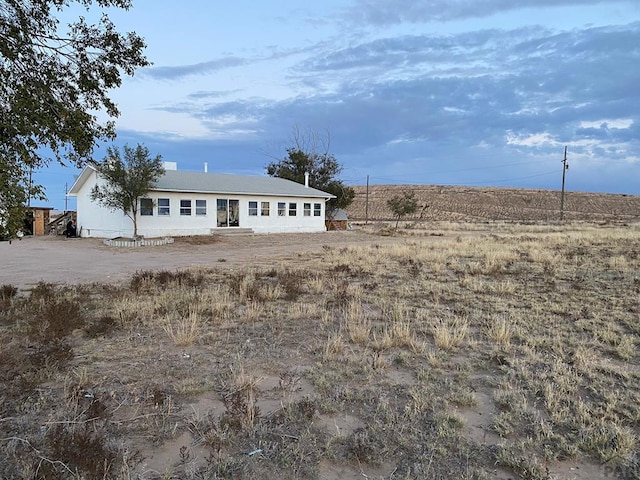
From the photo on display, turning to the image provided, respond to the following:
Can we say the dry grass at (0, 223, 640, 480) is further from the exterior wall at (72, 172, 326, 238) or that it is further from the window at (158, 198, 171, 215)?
the window at (158, 198, 171, 215)

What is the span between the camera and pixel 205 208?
27219mm

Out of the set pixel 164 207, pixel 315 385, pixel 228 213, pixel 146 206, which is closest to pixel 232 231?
pixel 228 213

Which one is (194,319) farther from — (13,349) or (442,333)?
(442,333)

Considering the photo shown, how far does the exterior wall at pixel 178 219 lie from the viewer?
24.8 meters

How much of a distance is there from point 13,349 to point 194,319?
226cm

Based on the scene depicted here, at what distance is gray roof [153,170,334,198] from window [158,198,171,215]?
0.82 m

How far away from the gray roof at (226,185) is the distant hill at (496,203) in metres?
42.3

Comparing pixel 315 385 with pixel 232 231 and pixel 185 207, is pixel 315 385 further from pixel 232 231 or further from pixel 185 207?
pixel 232 231

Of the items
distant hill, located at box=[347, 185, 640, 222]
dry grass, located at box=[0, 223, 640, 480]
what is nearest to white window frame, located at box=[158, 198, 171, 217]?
dry grass, located at box=[0, 223, 640, 480]

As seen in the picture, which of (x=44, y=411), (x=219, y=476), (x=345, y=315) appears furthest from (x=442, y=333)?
(x=44, y=411)

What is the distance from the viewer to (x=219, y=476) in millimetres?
2904

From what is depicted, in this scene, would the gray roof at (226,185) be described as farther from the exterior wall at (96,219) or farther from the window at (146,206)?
the exterior wall at (96,219)

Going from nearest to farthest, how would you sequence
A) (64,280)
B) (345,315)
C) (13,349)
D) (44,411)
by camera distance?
(44,411) → (13,349) → (345,315) → (64,280)

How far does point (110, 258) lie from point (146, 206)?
827cm
